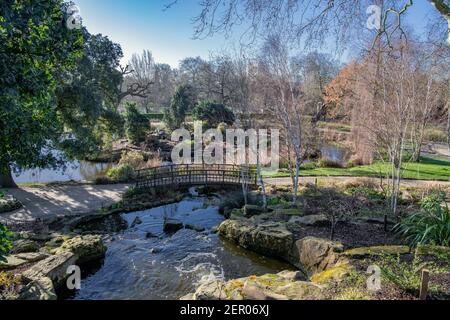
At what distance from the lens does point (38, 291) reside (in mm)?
4027

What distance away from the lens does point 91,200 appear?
10445mm

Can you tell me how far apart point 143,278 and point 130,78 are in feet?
140

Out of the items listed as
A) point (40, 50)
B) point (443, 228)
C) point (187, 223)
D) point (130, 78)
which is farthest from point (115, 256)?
point (130, 78)

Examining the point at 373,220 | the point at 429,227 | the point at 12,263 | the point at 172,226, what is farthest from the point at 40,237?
the point at 429,227

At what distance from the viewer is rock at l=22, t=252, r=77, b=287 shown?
4.53 meters

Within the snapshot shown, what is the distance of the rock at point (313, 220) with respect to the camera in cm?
676

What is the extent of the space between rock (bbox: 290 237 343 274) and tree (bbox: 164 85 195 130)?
21.0 m

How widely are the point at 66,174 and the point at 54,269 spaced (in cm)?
1288

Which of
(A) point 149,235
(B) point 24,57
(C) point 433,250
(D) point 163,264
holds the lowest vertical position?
(D) point 163,264

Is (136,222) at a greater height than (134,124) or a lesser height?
lesser

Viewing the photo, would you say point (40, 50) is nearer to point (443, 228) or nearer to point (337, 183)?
point (443, 228)

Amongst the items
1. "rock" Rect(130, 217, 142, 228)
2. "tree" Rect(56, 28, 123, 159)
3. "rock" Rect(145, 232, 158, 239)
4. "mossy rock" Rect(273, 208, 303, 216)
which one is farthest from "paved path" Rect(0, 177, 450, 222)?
"mossy rock" Rect(273, 208, 303, 216)

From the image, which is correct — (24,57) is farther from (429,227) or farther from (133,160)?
(133,160)

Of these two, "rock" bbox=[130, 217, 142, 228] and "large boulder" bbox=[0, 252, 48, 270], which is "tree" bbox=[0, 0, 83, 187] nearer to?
"large boulder" bbox=[0, 252, 48, 270]
